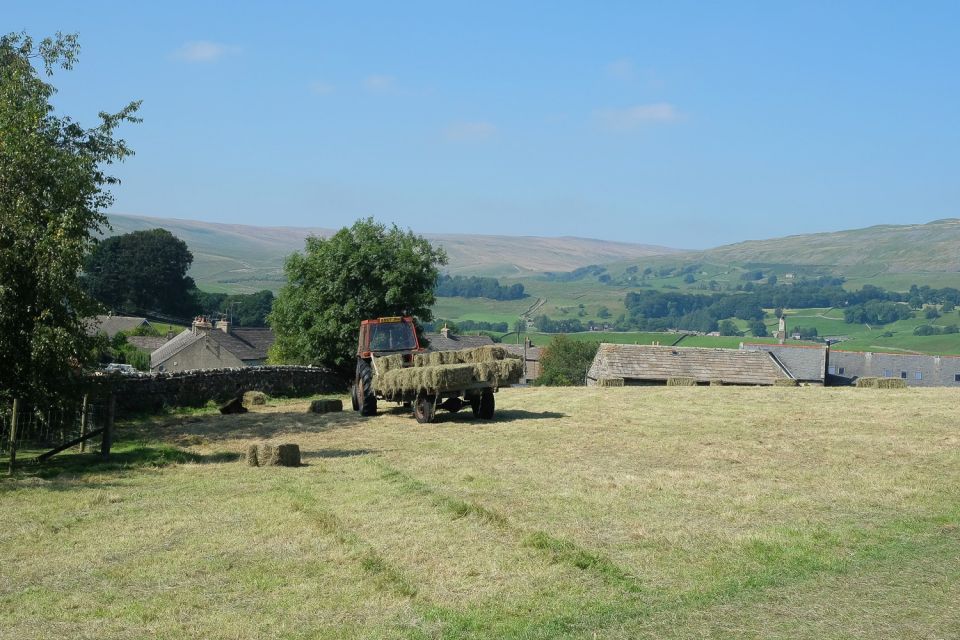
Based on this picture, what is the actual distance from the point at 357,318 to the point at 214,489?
24.5m

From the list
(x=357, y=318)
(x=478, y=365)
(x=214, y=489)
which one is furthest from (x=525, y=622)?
(x=357, y=318)

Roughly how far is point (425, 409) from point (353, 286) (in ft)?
58.1

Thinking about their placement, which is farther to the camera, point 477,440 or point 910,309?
point 910,309

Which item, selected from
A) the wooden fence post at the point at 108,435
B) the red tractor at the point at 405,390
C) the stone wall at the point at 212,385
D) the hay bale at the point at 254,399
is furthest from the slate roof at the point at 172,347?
the wooden fence post at the point at 108,435

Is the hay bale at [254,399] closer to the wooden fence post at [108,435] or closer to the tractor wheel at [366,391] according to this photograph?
the tractor wheel at [366,391]

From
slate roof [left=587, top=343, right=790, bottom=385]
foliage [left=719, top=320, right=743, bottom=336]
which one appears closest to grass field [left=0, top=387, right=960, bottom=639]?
slate roof [left=587, top=343, right=790, bottom=385]

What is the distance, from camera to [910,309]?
17012 cm

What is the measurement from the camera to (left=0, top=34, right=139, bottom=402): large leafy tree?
16.2m

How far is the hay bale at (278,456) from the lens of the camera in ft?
53.3

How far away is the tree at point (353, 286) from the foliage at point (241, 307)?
202 feet

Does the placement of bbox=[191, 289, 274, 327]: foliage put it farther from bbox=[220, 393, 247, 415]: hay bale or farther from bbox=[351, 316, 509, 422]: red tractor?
bbox=[351, 316, 509, 422]: red tractor

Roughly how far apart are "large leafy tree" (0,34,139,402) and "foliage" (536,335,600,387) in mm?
68180

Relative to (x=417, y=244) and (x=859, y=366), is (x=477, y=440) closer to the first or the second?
(x=417, y=244)

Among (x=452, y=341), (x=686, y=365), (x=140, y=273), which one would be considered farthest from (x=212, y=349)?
(x=140, y=273)
